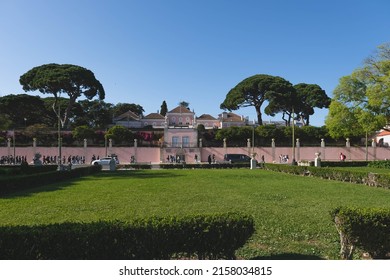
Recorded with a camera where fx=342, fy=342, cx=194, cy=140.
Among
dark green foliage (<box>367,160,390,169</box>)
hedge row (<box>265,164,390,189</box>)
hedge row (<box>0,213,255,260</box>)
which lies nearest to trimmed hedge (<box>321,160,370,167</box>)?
dark green foliage (<box>367,160,390,169</box>)

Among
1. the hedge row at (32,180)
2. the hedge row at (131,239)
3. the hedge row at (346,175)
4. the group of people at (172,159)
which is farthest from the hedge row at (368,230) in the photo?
the group of people at (172,159)

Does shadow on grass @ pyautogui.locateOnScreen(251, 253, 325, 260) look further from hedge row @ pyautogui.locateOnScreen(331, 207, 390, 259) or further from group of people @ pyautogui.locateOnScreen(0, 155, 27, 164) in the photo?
group of people @ pyautogui.locateOnScreen(0, 155, 27, 164)

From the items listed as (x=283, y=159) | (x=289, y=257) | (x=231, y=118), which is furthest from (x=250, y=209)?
(x=231, y=118)

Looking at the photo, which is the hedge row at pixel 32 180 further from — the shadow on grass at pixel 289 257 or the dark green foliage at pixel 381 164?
the dark green foliage at pixel 381 164

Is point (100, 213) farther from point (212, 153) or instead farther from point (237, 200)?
point (212, 153)

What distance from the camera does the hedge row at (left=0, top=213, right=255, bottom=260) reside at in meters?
4.09

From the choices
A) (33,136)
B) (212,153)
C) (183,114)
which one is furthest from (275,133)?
(33,136)

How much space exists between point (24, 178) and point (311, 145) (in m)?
41.5

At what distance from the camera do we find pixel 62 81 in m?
51.0

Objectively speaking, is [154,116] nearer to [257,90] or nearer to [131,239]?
[257,90]

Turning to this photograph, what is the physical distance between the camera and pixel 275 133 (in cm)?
4956

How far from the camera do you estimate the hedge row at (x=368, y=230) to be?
470 cm

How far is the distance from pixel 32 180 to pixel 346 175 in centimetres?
1521

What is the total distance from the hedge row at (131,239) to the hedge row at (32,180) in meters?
9.92
